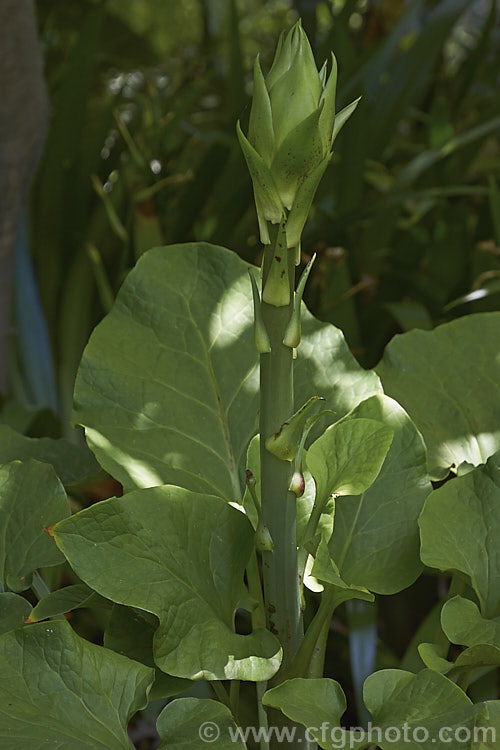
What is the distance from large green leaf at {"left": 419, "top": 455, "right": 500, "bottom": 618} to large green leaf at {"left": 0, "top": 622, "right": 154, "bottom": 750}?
14cm

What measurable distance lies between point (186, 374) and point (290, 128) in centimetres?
20

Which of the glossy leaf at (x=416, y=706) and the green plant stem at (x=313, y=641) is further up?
the glossy leaf at (x=416, y=706)

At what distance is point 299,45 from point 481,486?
0.22 meters

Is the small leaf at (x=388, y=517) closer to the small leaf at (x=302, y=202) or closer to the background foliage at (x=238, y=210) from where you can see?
the small leaf at (x=302, y=202)

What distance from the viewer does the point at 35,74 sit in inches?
29.7

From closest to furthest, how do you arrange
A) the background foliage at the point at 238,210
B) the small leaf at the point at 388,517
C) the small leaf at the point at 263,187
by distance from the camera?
1. the small leaf at the point at 263,187
2. the small leaf at the point at 388,517
3. the background foliage at the point at 238,210

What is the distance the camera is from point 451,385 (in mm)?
451

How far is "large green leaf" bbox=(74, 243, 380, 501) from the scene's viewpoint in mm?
392

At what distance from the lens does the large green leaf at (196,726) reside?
0.28 meters

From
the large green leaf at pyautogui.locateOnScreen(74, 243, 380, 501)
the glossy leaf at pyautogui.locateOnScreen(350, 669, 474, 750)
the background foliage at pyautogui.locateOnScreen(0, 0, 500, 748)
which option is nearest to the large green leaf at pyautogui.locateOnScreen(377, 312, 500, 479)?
the large green leaf at pyautogui.locateOnScreen(74, 243, 380, 501)

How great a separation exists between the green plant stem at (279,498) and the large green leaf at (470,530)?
0.06m

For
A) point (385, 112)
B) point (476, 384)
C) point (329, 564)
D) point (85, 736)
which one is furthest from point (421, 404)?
point (385, 112)

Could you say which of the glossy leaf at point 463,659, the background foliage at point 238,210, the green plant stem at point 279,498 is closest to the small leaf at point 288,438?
the green plant stem at point 279,498

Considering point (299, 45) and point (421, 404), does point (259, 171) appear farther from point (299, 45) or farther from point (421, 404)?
point (421, 404)
